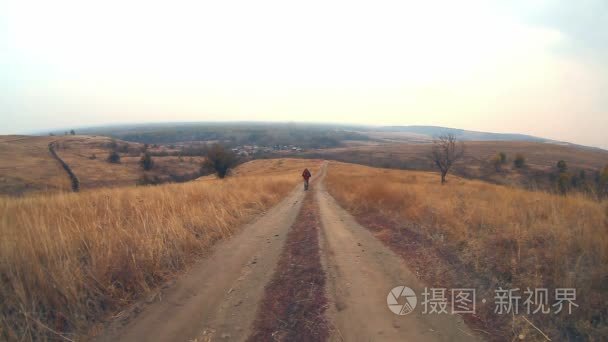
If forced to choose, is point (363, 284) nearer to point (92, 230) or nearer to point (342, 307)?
point (342, 307)

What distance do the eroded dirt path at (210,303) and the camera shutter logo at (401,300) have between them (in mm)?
2256

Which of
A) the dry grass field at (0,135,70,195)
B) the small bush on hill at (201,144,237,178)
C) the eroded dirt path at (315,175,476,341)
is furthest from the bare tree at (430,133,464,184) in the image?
the dry grass field at (0,135,70,195)

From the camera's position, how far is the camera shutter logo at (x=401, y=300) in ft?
14.2

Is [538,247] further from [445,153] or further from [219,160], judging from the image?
[219,160]

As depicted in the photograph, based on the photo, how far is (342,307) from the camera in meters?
4.38

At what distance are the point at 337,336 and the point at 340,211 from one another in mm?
10407

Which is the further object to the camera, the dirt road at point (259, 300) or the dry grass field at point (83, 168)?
the dry grass field at point (83, 168)

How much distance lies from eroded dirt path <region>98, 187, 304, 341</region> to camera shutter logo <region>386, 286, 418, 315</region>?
7.40 feet

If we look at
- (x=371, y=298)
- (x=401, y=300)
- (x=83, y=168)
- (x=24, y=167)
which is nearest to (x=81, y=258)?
(x=371, y=298)

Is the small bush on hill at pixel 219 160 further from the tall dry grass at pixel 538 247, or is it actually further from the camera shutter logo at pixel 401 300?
the camera shutter logo at pixel 401 300

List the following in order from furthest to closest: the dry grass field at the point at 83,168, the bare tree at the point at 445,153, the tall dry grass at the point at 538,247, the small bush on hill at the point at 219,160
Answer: the dry grass field at the point at 83,168
the small bush on hill at the point at 219,160
the bare tree at the point at 445,153
the tall dry grass at the point at 538,247

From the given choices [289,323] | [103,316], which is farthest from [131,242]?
[289,323]

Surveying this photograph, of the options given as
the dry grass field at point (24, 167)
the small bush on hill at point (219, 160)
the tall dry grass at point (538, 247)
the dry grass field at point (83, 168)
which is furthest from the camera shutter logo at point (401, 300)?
the dry grass field at point (24, 167)

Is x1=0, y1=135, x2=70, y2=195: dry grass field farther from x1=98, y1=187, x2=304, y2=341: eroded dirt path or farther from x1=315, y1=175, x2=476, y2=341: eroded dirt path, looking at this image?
x1=315, y1=175, x2=476, y2=341: eroded dirt path
